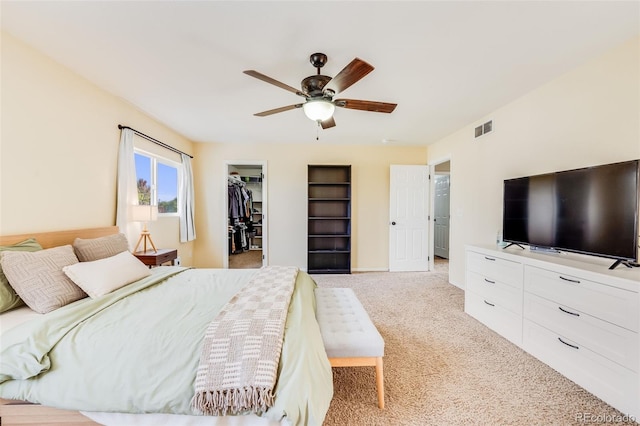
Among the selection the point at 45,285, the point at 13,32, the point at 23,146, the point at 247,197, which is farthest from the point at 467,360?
the point at 247,197

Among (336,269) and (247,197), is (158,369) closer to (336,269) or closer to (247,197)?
(336,269)

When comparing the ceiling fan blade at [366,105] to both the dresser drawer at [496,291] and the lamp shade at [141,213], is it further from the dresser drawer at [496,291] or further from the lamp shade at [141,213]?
the lamp shade at [141,213]

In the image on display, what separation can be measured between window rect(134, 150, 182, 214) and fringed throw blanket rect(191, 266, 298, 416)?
112 inches

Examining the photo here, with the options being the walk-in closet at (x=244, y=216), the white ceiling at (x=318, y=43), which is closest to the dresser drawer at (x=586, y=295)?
the white ceiling at (x=318, y=43)

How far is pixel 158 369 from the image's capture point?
110cm

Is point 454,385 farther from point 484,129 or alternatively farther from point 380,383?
point 484,129

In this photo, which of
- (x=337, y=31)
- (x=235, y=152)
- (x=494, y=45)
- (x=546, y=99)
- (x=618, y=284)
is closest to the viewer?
(x=618, y=284)

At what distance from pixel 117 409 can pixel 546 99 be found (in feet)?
12.8

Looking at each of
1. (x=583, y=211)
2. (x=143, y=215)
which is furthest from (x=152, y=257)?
(x=583, y=211)

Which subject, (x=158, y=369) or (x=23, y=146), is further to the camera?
(x=23, y=146)

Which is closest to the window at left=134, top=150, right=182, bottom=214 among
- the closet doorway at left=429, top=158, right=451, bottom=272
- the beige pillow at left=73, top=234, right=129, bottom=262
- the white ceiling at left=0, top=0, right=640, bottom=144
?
the white ceiling at left=0, top=0, right=640, bottom=144

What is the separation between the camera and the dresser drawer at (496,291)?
217cm

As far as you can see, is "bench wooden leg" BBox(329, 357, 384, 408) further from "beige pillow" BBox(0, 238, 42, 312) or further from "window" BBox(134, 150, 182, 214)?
"window" BBox(134, 150, 182, 214)
